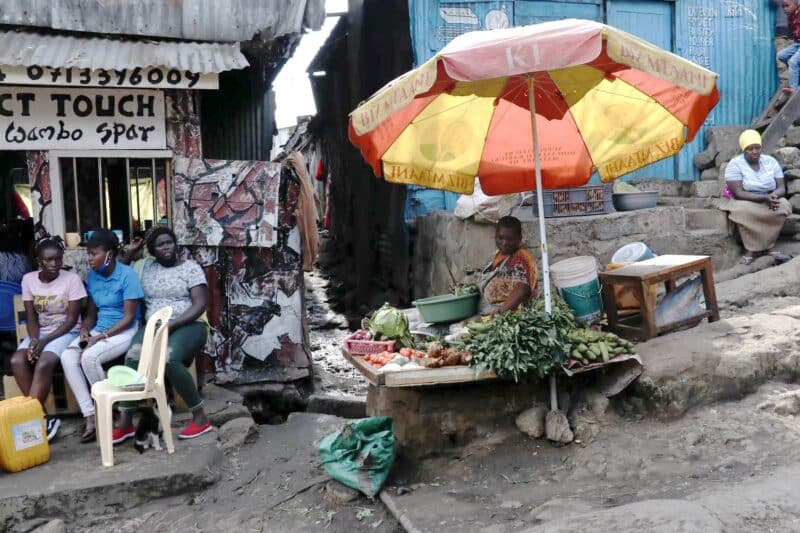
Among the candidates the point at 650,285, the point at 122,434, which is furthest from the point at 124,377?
the point at 650,285

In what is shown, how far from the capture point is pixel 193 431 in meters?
6.00

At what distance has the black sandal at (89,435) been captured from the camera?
19.2ft

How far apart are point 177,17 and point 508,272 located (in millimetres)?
4043

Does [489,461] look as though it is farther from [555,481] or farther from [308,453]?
[308,453]

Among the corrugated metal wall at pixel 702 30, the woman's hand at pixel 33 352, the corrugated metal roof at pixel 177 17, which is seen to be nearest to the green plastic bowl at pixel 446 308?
the woman's hand at pixel 33 352

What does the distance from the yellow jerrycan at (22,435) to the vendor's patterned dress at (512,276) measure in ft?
11.3

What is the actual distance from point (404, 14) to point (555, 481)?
25.9 feet

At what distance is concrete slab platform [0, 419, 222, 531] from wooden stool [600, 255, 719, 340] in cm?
321

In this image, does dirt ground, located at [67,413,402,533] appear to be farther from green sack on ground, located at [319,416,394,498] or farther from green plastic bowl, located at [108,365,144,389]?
green plastic bowl, located at [108,365,144,389]

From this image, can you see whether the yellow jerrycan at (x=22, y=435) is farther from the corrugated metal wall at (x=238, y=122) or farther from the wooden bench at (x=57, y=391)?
the corrugated metal wall at (x=238, y=122)

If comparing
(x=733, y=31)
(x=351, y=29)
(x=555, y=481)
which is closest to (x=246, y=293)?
(x=555, y=481)

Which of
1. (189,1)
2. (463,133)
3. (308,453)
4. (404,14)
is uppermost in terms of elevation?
(404,14)

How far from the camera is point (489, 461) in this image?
16.0ft

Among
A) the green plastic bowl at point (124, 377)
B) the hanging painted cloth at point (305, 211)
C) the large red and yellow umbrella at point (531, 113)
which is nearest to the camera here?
the large red and yellow umbrella at point (531, 113)
